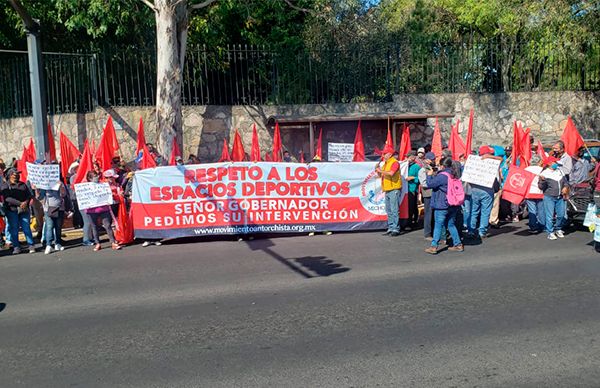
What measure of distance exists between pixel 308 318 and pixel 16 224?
7.27 m

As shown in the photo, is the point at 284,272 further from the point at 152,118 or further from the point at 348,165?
the point at 152,118

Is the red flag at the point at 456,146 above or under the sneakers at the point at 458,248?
above

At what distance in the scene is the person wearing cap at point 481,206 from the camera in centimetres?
1119

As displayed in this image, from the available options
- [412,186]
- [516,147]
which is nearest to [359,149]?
[412,186]

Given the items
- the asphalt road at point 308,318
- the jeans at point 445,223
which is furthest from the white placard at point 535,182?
the jeans at point 445,223

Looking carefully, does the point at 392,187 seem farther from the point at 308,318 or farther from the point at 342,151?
the point at 308,318

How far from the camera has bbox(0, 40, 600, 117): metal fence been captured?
55.4ft

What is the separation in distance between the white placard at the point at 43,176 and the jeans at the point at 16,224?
0.64 meters

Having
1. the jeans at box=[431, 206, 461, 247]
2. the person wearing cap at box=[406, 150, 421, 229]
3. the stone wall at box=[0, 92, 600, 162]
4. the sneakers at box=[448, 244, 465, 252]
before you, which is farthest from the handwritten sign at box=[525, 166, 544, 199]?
the stone wall at box=[0, 92, 600, 162]

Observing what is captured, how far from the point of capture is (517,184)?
11.5 m

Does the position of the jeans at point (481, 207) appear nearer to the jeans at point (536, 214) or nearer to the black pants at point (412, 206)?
the jeans at point (536, 214)

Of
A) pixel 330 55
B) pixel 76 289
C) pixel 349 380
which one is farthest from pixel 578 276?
pixel 330 55

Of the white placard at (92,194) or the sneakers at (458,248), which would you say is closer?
the sneakers at (458,248)

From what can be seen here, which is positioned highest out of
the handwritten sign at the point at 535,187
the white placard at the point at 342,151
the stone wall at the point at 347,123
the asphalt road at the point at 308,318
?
the stone wall at the point at 347,123
